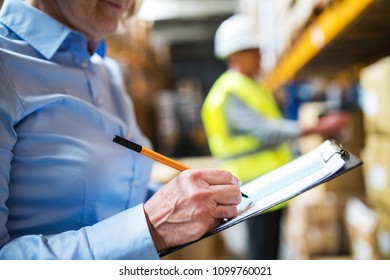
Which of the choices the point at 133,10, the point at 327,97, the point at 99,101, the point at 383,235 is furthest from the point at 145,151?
the point at 327,97

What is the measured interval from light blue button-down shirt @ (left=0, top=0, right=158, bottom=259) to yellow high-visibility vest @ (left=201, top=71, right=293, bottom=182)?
159cm

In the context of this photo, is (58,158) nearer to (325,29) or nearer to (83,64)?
(83,64)

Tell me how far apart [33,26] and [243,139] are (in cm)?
182

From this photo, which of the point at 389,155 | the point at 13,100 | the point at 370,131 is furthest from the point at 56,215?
the point at 370,131

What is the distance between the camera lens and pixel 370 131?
1.96 meters

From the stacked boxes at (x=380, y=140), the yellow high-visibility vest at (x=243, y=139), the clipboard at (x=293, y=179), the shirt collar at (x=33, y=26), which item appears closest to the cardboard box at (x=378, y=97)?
the stacked boxes at (x=380, y=140)

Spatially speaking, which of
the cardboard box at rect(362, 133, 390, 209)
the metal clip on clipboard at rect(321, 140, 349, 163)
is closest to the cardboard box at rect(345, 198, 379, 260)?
the cardboard box at rect(362, 133, 390, 209)

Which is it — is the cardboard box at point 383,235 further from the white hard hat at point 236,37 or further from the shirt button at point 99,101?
the white hard hat at point 236,37

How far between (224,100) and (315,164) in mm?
1764

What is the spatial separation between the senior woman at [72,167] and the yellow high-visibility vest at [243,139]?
5.09ft

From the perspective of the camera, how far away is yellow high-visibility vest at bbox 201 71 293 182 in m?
2.57

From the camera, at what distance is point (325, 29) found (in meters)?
1.76

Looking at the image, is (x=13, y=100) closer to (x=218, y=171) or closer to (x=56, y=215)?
(x=56, y=215)

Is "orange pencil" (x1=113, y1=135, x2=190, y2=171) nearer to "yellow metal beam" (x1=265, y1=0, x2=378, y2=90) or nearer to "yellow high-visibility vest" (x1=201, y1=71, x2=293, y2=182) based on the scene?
"yellow metal beam" (x1=265, y1=0, x2=378, y2=90)
